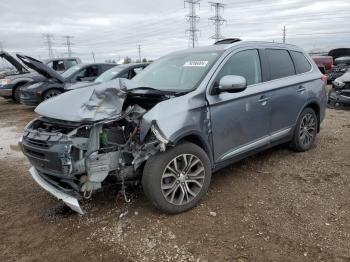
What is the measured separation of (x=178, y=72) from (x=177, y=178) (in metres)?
1.48

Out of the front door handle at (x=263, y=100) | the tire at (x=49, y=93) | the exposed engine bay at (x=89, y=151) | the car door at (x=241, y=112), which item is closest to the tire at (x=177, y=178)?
the exposed engine bay at (x=89, y=151)

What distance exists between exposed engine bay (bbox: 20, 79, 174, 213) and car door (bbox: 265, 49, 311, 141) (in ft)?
6.57

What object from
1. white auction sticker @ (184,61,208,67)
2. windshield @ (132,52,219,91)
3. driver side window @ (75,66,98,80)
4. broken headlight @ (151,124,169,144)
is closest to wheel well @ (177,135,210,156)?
broken headlight @ (151,124,169,144)

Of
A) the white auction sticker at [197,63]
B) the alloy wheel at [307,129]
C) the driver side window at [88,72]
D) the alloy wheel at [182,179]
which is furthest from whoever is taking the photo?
the driver side window at [88,72]

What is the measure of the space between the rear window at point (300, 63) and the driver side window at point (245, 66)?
107 centimetres

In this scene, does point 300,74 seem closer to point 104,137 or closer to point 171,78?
point 171,78

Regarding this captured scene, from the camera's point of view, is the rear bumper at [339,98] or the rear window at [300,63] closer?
the rear window at [300,63]

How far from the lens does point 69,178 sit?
3.38 meters

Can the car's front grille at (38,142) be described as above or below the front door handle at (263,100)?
below

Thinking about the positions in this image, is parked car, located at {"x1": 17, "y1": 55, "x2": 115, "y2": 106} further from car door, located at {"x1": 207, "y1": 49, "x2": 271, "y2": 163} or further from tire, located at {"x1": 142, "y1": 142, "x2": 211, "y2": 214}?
tire, located at {"x1": 142, "y1": 142, "x2": 211, "y2": 214}

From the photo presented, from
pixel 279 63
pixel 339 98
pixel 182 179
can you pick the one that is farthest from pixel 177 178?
pixel 339 98

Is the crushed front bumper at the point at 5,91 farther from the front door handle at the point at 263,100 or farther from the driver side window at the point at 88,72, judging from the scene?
the front door handle at the point at 263,100

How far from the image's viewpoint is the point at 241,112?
14.1ft

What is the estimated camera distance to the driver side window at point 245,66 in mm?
4289
